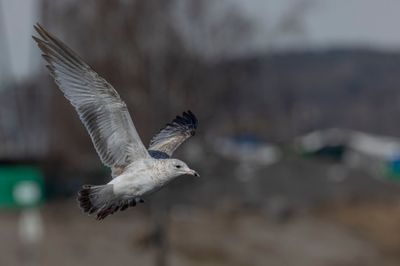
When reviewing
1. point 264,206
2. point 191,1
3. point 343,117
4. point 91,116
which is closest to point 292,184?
point 264,206

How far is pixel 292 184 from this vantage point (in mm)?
42219

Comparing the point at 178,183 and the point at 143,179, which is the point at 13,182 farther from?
the point at 143,179

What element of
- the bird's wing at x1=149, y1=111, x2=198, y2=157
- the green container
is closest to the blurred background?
the green container

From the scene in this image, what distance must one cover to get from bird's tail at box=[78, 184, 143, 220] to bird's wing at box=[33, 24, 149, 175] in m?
0.36

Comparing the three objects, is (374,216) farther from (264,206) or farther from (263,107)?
(263,107)

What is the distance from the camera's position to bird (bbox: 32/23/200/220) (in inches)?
299

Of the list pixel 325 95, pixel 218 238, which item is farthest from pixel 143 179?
pixel 325 95

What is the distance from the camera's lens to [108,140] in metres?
8.16

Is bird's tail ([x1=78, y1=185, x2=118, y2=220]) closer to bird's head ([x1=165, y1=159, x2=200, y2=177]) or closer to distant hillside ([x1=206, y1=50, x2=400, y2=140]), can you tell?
bird's head ([x1=165, y1=159, x2=200, y2=177])

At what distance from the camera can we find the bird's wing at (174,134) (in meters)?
8.66

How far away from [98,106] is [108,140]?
0.24 meters

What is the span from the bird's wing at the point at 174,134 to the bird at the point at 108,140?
0.12 m

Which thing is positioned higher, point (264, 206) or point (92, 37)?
point (92, 37)

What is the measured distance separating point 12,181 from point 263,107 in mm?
52657
